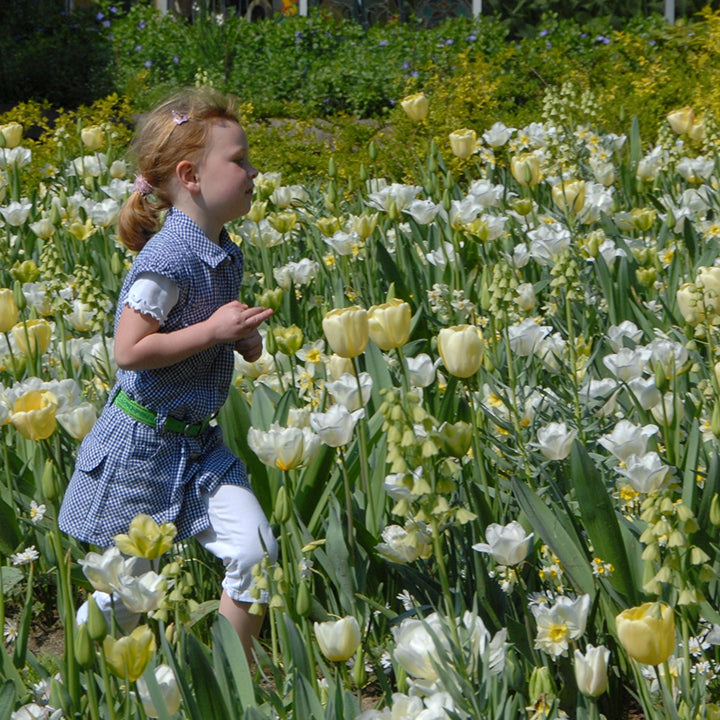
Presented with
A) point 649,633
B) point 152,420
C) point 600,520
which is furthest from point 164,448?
point 649,633

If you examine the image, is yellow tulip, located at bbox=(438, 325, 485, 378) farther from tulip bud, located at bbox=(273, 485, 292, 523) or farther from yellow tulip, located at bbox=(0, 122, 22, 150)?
yellow tulip, located at bbox=(0, 122, 22, 150)

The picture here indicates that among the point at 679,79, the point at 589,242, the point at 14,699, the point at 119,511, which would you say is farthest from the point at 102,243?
the point at 679,79

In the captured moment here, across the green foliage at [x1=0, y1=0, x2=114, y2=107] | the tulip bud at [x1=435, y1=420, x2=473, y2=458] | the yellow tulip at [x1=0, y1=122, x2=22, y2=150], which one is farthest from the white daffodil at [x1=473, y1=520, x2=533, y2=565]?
the green foliage at [x1=0, y1=0, x2=114, y2=107]

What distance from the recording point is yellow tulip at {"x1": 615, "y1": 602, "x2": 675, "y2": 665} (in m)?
1.38

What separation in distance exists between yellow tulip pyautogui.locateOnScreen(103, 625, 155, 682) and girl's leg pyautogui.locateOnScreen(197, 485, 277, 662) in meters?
0.62

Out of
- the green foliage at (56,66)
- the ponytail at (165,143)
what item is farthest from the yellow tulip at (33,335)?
the green foliage at (56,66)

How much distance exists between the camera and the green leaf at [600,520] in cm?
197

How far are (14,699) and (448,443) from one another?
0.70 meters

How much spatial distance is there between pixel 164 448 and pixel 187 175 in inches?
21.5

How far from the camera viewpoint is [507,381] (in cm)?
264

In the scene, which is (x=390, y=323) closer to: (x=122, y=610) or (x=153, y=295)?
(x=153, y=295)

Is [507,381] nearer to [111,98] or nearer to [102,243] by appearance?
[102,243]

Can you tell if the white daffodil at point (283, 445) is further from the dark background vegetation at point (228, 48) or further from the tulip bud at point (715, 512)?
the dark background vegetation at point (228, 48)

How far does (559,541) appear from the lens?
2000mm
